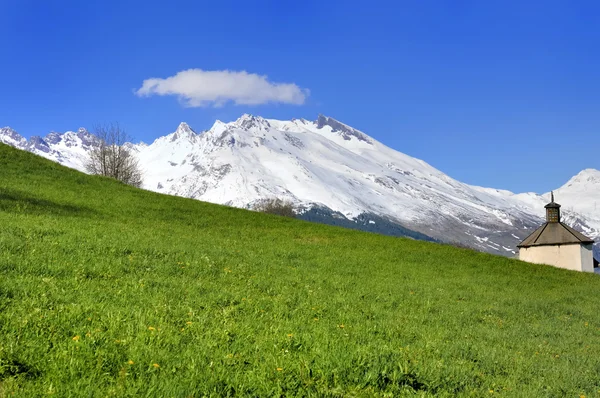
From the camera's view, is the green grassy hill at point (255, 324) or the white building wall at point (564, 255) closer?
the green grassy hill at point (255, 324)

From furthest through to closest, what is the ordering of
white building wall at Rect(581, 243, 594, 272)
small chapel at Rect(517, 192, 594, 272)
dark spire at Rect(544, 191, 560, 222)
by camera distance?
dark spire at Rect(544, 191, 560, 222) < small chapel at Rect(517, 192, 594, 272) < white building wall at Rect(581, 243, 594, 272)

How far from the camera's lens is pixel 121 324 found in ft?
31.9

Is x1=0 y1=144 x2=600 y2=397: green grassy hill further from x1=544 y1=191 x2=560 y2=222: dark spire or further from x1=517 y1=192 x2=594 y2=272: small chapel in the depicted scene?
x1=544 y1=191 x2=560 y2=222: dark spire

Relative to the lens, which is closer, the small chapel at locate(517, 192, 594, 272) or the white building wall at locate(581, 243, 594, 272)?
the white building wall at locate(581, 243, 594, 272)

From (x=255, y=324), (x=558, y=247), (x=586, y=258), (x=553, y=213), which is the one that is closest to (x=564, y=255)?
(x=558, y=247)

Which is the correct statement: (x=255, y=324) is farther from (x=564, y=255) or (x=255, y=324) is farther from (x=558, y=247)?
(x=558, y=247)

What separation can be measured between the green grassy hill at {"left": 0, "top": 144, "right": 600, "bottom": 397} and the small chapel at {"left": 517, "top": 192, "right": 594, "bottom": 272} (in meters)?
55.8

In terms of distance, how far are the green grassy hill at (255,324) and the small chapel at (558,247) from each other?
55815 millimetres

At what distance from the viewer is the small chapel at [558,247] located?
79.9 m

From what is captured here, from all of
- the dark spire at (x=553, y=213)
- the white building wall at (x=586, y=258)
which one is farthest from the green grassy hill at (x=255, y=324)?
the dark spire at (x=553, y=213)

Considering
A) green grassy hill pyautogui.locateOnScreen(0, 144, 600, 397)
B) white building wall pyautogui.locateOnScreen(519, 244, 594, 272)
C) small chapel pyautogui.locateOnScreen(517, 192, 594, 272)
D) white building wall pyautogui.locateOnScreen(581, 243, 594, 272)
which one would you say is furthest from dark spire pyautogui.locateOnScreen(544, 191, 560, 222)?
green grassy hill pyautogui.locateOnScreen(0, 144, 600, 397)

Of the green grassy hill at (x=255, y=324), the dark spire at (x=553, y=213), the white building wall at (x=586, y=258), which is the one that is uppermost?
the dark spire at (x=553, y=213)

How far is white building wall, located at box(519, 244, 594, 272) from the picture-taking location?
7962 cm

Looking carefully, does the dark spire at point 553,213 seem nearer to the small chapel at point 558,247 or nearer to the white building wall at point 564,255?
the small chapel at point 558,247
